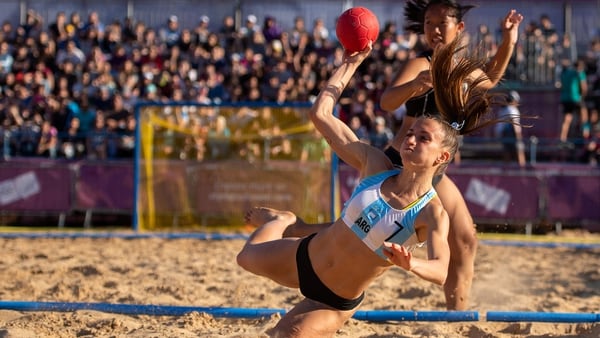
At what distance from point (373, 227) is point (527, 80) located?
11.2 metres

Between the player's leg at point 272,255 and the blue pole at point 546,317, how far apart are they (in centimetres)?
160

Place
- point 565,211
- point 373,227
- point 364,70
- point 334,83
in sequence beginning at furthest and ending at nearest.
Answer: point 364,70 → point 565,211 → point 334,83 → point 373,227

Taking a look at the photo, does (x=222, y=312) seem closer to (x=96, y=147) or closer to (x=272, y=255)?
(x=272, y=255)

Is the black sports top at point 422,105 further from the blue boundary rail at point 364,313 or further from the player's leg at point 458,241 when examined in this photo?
the blue boundary rail at point 364,313

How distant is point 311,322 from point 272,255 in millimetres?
396

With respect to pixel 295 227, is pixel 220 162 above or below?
below

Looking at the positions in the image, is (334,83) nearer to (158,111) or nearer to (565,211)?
(158,111)

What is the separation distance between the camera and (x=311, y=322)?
152 inches

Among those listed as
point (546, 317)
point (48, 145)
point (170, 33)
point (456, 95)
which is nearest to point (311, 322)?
point (456, 95)

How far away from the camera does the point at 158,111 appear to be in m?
10.3

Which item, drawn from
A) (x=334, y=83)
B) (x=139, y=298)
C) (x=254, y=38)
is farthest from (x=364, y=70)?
(x=334, y=83)

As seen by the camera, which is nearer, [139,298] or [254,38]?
[139,298]

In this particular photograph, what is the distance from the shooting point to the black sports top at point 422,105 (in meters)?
4.77

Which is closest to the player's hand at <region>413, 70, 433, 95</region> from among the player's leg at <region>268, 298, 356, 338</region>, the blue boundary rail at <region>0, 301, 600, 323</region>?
the player's leg at <region>268, 298, 356, 338</region>
